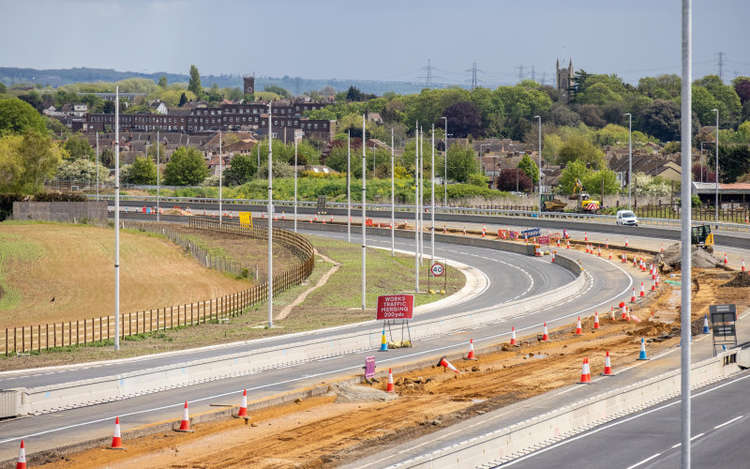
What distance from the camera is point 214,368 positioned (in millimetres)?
34000

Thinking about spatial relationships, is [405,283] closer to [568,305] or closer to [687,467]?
[568,305]

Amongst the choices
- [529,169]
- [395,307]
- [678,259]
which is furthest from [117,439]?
[529,169]

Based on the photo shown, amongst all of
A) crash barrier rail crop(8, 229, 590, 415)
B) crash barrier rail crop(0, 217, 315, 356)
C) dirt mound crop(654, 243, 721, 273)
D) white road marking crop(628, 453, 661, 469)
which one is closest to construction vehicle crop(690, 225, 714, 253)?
dirt mound crop(654, 243, 721, 273)

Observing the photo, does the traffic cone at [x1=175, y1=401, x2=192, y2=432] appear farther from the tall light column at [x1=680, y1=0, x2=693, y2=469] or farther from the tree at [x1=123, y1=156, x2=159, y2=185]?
the tree at [x1=123, y1=156, x2=159, y2=185]

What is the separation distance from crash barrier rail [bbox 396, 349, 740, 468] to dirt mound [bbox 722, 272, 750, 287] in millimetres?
27433

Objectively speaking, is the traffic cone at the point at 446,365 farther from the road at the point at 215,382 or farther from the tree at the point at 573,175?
the tree at the point at 573,175

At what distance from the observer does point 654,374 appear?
34.0 metres

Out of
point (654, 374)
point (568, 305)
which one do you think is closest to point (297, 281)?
point (568, 305)

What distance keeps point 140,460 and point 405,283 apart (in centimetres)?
4798

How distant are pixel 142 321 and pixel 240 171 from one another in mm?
121762

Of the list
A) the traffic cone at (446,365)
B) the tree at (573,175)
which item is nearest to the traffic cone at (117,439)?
the traffic cone at (446,365)

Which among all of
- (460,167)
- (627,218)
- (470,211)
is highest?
(460,167)

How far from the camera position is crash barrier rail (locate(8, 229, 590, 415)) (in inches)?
1141

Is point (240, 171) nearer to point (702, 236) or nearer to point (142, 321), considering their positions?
point (702, 236)
